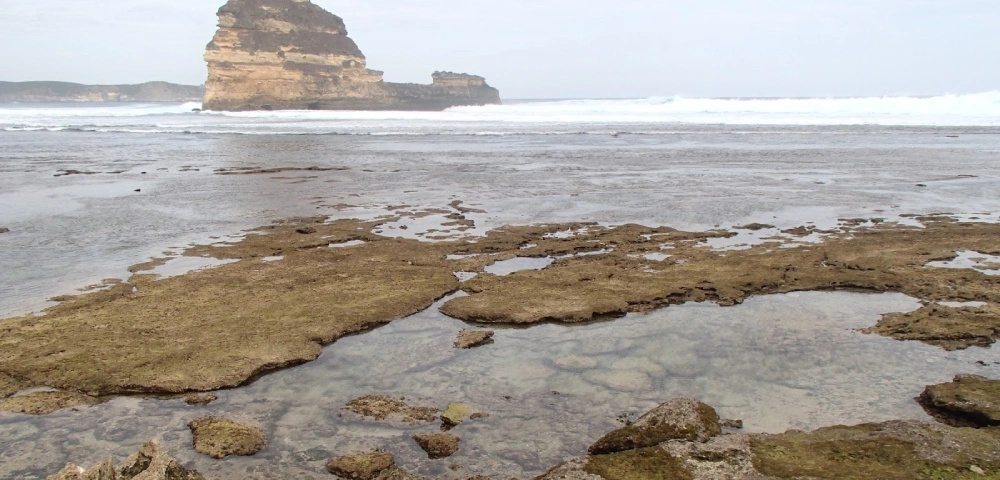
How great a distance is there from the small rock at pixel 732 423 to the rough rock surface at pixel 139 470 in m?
3.68

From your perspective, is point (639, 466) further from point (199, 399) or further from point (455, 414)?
point (199, 399)

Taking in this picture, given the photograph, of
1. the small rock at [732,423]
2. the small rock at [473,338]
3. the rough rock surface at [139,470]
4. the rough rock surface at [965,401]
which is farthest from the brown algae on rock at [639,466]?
the small rock at [473,338]

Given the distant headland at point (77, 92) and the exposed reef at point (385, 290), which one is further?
the distant headland at point (77, 92)

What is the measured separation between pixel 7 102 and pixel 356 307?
696 ft

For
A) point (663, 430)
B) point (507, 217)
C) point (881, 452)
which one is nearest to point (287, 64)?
point (507, 217)

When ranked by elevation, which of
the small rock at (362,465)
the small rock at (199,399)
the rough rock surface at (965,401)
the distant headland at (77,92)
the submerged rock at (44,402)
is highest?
the distant headland at (77,92)

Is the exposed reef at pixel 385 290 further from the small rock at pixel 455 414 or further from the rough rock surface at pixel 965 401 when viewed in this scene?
the small rock at pixel 455 414

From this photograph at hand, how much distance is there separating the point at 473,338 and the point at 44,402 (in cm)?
377

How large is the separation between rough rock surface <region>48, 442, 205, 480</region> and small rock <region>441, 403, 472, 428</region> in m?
1.94

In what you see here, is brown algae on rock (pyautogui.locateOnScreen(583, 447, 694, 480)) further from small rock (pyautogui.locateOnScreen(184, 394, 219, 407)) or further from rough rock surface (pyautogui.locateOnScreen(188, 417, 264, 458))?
small rock (pyautogui.locateOnScreen(184, 394, 219, 407))

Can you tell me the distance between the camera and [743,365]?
6309 millimetres

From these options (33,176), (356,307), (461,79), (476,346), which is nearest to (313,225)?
(356,307)

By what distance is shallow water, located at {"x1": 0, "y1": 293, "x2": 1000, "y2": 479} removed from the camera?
4.75 m

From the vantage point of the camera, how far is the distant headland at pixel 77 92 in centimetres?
17888
